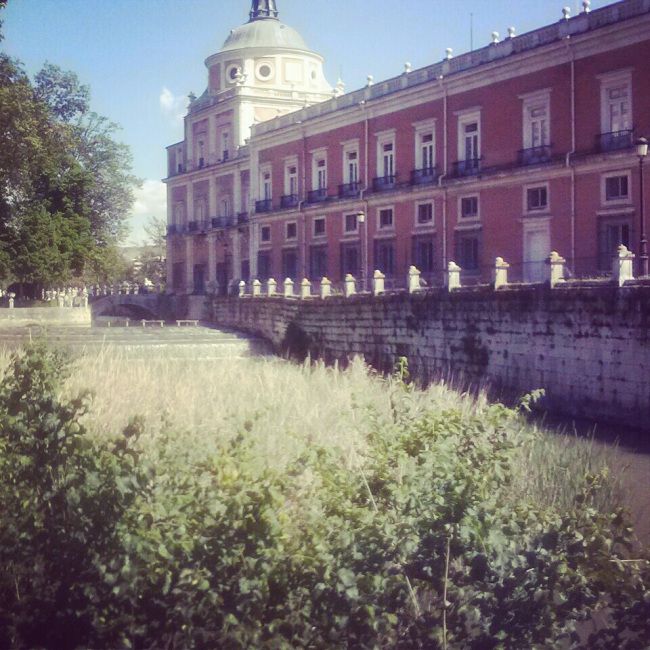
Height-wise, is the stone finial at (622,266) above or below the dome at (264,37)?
below

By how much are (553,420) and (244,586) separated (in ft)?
50.7

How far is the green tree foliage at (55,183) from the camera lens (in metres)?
28.1

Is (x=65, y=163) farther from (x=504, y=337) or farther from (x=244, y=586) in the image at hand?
(x=244, y=586)

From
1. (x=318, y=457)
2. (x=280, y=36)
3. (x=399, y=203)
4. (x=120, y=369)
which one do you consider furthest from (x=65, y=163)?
(x=318, y=457)

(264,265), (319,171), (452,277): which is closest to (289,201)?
(319,171)

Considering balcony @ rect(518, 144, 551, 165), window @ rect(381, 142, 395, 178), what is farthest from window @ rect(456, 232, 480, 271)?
window @ rect(381, 142, 395, 178)

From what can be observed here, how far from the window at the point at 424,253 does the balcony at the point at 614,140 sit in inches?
307

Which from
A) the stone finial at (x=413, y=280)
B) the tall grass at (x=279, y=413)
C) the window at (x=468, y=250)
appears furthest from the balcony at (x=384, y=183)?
the tall grass at (x=279, y=413)

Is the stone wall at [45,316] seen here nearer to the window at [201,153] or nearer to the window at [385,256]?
the window at [385,256]

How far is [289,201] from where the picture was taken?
42.6 metres

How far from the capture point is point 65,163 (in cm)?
3778

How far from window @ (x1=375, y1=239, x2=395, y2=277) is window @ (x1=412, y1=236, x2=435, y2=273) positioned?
1392 mm

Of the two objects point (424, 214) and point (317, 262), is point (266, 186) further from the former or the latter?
point (424, 214)

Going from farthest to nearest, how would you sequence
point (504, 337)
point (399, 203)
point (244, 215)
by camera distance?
point (244, 215)
point (399, 203)
point (504, 337)
